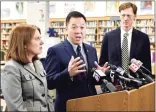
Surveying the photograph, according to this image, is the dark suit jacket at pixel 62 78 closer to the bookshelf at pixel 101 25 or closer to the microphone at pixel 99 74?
the microphone at pixel 99 74

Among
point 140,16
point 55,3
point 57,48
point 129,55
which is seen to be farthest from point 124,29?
point 55,3

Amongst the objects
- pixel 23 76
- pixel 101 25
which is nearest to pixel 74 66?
pixel 23 76

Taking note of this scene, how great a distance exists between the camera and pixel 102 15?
36.4 feet

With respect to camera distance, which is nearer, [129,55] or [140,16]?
[129,55]

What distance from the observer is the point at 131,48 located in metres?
2.43

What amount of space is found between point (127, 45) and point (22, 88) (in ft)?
3.75

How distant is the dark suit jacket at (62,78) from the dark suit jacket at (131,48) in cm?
45

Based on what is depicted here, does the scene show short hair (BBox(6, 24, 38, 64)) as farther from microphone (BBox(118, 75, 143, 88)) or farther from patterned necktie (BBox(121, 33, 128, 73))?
patterned necktie (BBox(121, 33, 128, 73))

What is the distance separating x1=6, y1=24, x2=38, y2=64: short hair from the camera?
68.6 inches

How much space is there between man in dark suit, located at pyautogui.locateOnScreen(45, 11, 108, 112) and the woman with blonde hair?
14 cm

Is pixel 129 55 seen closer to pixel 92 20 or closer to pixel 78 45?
pixel 78 45

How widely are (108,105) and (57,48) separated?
Result: 2.00ft

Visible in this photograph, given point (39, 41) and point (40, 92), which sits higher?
point (39, 41)

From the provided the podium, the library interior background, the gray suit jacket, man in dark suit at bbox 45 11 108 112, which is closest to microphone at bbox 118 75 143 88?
the podium
